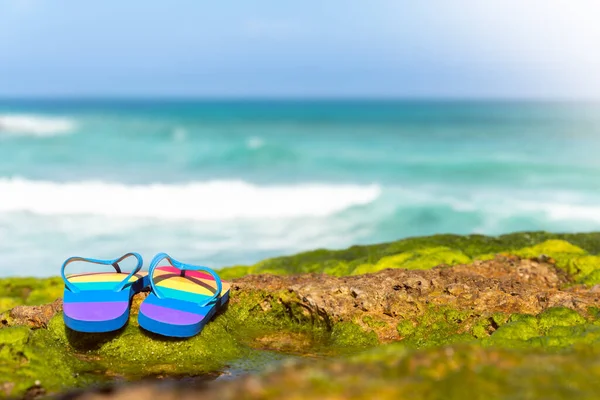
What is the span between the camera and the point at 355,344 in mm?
6840

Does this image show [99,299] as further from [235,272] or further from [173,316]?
[235,272]

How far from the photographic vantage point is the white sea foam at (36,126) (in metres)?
62.6

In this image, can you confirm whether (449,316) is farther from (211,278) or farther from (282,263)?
(282,263)

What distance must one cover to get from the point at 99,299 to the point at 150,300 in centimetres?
57

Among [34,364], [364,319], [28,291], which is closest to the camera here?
[34,364]

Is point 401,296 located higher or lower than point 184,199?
higher

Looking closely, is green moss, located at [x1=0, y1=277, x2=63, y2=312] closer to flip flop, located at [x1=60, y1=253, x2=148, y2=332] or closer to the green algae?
the green algae

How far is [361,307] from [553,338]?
7.73 feet

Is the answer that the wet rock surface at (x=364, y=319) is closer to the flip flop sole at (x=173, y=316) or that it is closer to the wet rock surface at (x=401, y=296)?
the wet rock surface at (x=401, y=296)

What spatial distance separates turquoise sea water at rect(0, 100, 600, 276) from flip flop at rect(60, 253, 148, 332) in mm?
14605

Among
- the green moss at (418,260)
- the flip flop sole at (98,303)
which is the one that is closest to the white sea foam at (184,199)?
the green moss at (418,260)

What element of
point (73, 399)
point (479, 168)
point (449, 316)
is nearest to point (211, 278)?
point (449, 316)

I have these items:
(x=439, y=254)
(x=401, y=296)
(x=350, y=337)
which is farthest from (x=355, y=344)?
(x=439, y=254)

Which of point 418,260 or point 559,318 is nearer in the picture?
point 559,318
